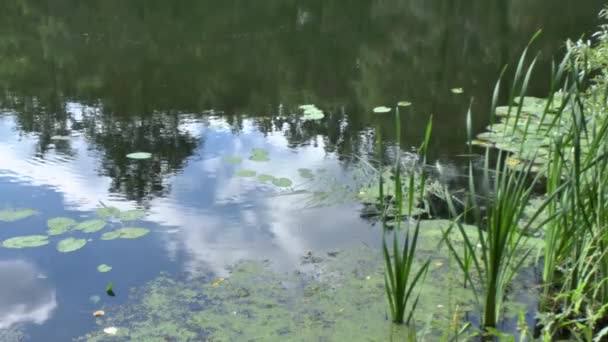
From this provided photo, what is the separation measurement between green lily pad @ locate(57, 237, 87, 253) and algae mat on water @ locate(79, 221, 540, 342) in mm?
617

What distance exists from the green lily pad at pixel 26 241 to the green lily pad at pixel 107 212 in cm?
39

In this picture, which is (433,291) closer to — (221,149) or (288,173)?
(288,173)

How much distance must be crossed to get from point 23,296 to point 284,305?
4.25ft

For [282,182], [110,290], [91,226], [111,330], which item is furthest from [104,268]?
[282,182]

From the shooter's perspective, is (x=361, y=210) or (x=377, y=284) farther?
(x=361, y=210)

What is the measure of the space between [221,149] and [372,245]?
2135 millimetres

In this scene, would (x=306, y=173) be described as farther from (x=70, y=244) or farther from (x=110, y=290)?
(x=110, y=290)

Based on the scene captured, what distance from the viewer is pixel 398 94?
7340 mm

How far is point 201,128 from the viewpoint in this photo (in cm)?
607

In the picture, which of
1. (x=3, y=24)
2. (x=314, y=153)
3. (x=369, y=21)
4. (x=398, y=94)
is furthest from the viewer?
(x=369, y=21)

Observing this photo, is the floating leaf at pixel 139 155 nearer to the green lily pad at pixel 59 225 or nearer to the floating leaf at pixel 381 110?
the green lily pad at pixel 59 225

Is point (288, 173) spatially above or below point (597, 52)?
below

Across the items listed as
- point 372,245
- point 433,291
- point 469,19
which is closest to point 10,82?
point 372,245

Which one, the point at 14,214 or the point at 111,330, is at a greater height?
the point at 14,214
